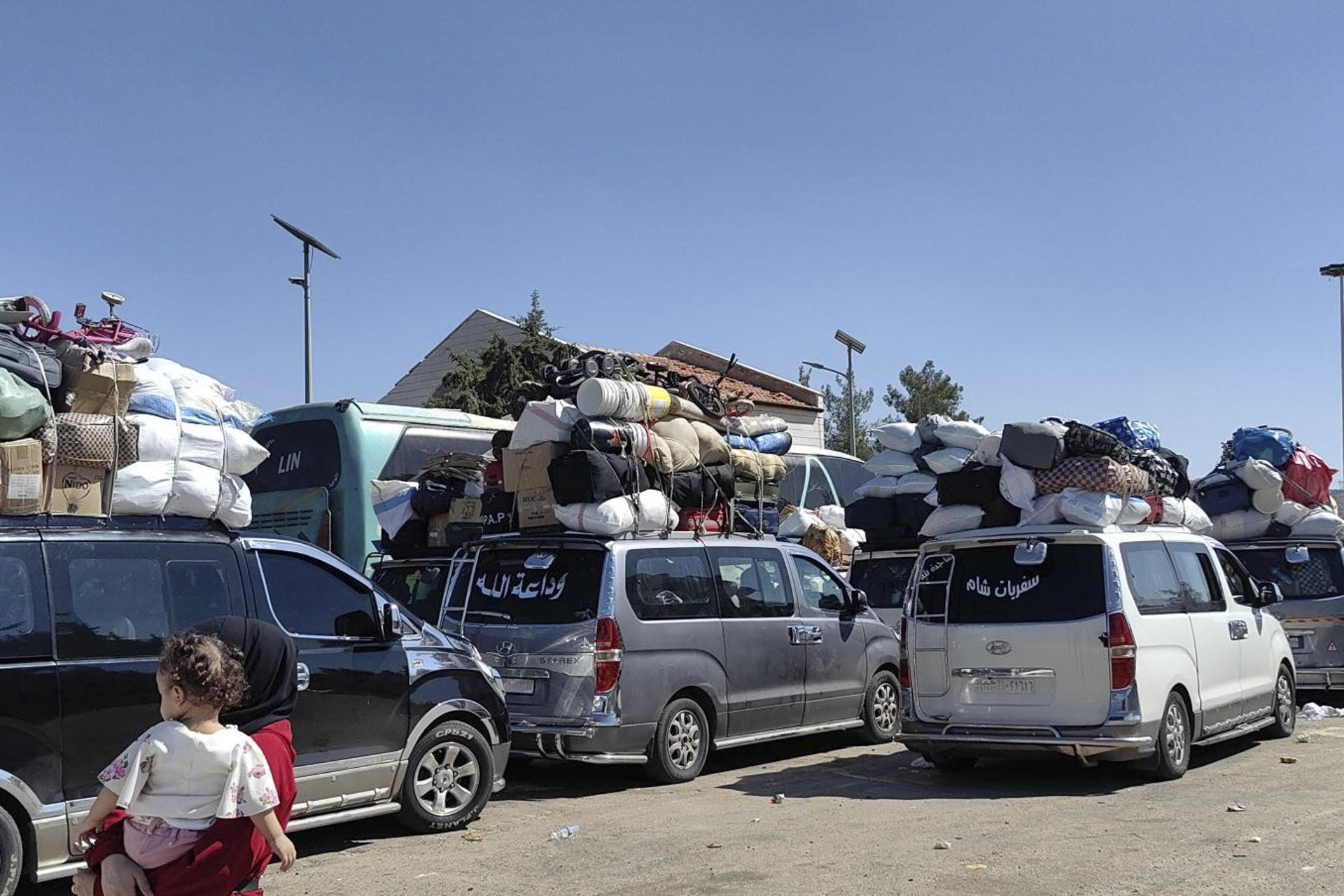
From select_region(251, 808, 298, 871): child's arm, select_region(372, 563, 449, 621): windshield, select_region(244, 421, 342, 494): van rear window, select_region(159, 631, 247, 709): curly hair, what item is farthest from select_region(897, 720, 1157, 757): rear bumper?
select_region(244, 421, 342, 494): van rear window

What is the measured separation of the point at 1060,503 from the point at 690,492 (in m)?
3.12

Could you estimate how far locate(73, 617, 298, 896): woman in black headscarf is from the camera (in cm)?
405

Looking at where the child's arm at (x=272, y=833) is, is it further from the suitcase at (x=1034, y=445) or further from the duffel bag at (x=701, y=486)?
the suitcase at (x=1034, y=445)

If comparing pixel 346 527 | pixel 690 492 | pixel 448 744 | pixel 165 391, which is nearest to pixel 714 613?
pixel 690 492

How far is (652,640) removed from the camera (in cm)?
1005

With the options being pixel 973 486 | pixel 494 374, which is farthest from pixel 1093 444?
pixel 494 374

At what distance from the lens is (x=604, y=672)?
970 centimetres

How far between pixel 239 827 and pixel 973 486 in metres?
7.75

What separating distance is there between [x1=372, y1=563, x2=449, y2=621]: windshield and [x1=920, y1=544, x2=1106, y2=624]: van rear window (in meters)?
4.24

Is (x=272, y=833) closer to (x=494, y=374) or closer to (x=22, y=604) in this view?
(x=22, y=604)

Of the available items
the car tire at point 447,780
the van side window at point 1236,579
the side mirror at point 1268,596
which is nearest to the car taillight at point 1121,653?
the van side window at point 1236,579

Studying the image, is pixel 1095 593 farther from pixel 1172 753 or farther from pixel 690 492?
pixel 690 492

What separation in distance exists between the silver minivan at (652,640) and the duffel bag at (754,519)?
1.80ft

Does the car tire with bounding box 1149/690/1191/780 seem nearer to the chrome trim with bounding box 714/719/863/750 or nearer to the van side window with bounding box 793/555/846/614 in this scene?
the chrome trim with bounding box 714/719/863/750
